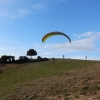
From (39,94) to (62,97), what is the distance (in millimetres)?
1740

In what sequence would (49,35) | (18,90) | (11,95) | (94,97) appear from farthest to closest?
1. (18,90)
2. (11,95)
3. (94,97)
4. (49,35)

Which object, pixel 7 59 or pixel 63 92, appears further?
pixel 7 59

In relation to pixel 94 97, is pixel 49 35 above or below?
above

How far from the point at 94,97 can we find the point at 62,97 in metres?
2.04

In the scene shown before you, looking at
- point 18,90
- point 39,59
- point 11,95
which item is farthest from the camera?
point 39,59

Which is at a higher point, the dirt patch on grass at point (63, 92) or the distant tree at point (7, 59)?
the distant tree at point (7, 59)

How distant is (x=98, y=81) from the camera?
17500mm

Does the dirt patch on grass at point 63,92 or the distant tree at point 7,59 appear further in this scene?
the distant tree at point 7,59

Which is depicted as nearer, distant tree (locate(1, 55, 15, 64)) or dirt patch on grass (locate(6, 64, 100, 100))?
dirt patch on grass (locate(6, 64, 100, 100))

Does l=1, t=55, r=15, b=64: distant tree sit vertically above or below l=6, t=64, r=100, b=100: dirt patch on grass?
above

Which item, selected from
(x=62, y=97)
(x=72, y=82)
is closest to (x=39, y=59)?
(x=72, y=82)

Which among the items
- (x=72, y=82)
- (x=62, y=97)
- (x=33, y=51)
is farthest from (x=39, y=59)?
(x=62, y=97)

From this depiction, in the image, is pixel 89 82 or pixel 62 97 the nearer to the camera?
pixel 62 97

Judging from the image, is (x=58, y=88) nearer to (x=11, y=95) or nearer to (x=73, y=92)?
(x=73, y=92)
